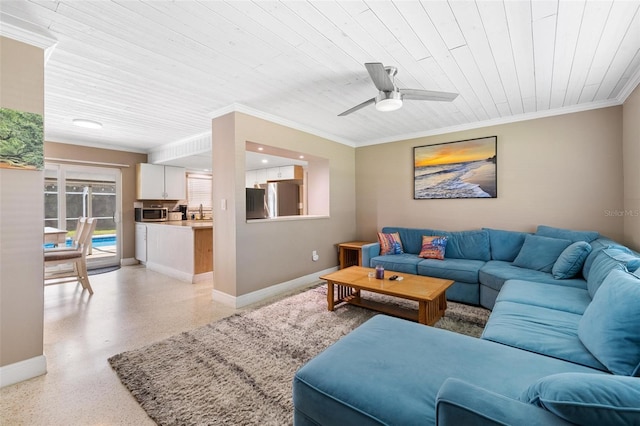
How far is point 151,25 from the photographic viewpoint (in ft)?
6.13

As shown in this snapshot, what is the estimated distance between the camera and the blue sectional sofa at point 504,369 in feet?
2.52

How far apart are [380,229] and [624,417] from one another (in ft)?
14.5

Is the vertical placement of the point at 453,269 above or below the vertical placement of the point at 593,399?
below

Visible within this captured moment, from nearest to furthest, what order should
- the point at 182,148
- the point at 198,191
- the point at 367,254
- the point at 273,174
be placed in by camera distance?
1. the point at 367,254
2. the point at 182,148
3. the point at 273,174
4. the point at 198,191

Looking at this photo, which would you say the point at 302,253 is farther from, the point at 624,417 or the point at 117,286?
the point at 624,417

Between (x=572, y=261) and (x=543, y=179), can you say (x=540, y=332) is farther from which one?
(x=543, y=179)

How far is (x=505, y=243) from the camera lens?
12.0 ft

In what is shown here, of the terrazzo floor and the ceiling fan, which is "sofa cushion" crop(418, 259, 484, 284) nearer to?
the ceiling fan

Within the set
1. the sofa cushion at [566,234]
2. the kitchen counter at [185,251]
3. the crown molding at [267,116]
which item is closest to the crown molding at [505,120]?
the crown molding at [267,116]

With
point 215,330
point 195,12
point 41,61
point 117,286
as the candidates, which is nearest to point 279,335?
point 215,330

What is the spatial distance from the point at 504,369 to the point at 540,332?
69 centimetres

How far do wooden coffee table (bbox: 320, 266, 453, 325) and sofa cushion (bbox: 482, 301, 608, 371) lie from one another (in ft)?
1.96

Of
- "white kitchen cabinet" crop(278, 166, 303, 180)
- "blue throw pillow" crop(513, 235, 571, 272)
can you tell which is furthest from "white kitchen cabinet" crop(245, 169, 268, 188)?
"blue throw pillow" crop(513, 235, 571, 272)

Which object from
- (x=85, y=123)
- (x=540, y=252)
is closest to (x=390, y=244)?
(x=540, y=252)
